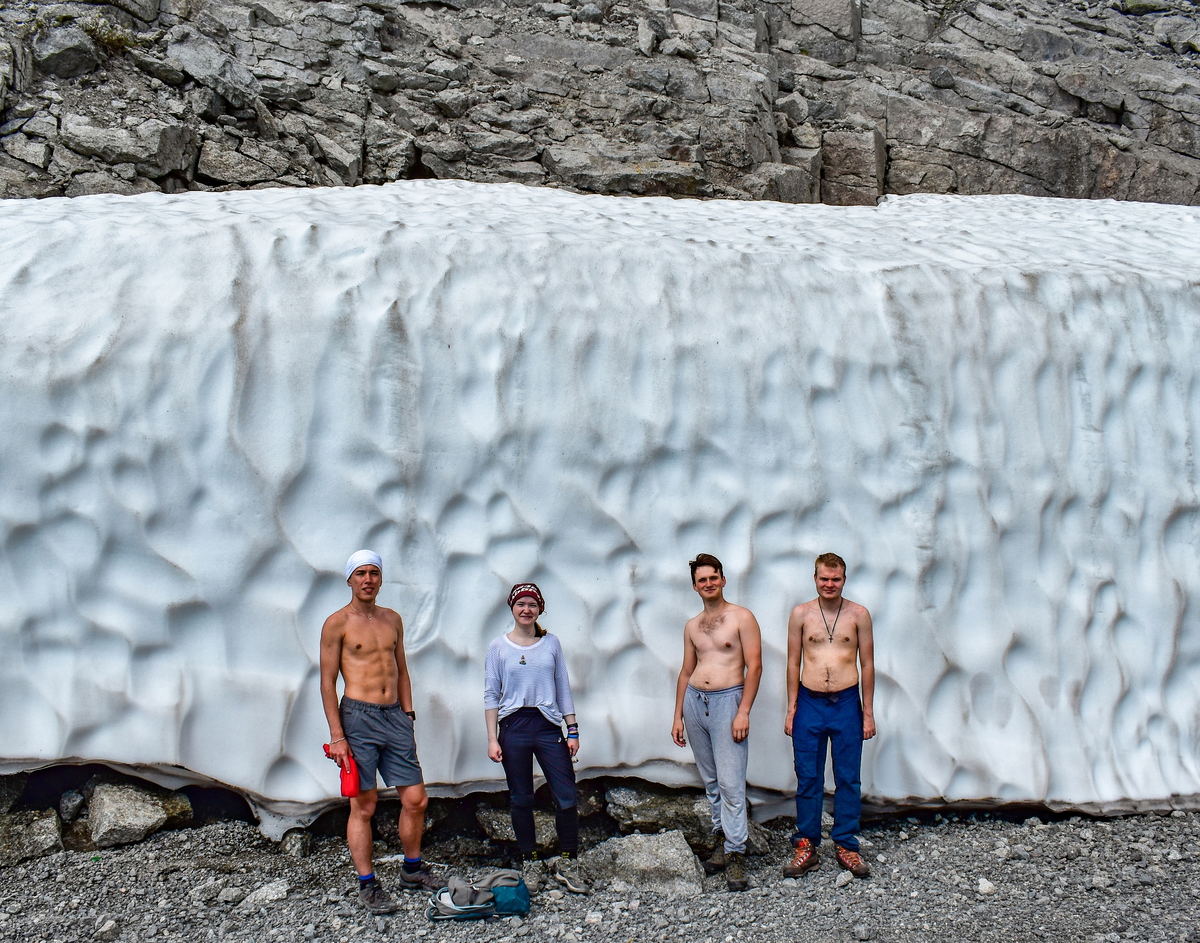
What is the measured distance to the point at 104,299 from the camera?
14.0ft

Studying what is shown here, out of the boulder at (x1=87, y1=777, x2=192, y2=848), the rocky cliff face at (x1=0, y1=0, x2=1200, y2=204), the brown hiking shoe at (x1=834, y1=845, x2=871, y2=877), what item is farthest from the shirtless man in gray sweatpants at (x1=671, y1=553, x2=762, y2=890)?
the rocky cliff face at (x1=0, y1=0, x2=1200, y2=204)

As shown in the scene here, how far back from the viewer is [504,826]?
4152mm

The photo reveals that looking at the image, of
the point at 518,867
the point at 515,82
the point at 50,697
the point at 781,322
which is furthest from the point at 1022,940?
the point at 515,82

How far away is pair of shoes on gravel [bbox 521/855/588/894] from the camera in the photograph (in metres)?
3.89

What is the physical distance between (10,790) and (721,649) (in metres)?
3.00

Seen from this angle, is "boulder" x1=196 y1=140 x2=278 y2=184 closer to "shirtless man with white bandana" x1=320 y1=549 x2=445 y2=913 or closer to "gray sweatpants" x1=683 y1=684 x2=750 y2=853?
"shirtless man with white bandana" x1=320 y1=549 x2=445 y2=913

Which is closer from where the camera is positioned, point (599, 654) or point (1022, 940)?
point (1022, 940)

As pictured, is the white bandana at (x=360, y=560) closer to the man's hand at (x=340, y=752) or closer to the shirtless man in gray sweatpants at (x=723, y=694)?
the man's hand at (x=340, y=752)

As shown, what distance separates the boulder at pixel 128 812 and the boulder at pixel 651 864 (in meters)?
1.74

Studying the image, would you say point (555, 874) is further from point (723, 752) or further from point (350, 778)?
point (350, 778)

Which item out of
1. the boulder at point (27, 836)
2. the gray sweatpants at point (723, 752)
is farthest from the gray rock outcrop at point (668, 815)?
the boulder at point (27, 836)

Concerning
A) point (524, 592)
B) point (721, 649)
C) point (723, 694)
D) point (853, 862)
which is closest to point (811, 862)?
point (853, 862)

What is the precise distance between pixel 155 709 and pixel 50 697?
0.43 metres

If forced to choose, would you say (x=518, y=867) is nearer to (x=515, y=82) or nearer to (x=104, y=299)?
(x=104, y=299)
